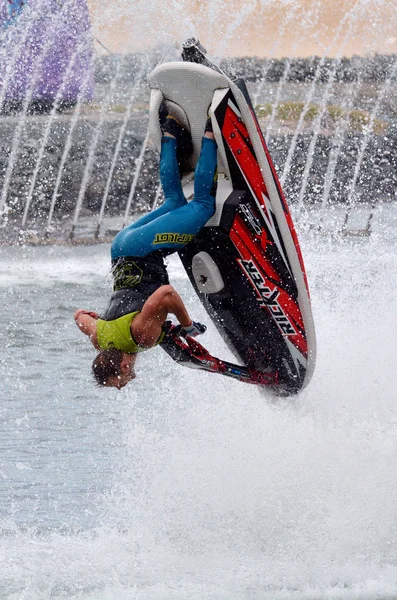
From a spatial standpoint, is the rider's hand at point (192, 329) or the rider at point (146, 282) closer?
the rider at point (146, 282)

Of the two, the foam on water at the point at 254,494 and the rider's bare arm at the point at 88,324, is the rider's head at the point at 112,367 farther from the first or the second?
the foam on water at the point at 254,494

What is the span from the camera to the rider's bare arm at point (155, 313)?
7.16 metres

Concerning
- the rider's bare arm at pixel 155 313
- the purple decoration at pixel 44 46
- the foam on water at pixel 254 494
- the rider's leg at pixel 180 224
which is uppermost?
the rider's leg at pixel 180 224

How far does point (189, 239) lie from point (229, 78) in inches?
44.8

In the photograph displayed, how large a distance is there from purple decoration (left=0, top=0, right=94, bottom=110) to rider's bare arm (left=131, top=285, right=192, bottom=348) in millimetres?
17410

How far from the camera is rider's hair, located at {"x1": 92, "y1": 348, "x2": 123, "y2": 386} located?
719 cm

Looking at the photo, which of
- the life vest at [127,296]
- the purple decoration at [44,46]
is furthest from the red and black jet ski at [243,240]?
the purple decoration at [44,46]

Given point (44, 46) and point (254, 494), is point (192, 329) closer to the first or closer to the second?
point (254, 494)

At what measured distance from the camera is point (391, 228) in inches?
798

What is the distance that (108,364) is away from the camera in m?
7.19

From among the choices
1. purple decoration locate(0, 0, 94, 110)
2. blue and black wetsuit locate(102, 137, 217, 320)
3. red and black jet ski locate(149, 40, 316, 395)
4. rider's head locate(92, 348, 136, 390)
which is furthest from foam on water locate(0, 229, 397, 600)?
purple decoration locate(0, 0, 94, 110)

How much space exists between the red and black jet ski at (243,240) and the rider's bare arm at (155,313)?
47 centimetres

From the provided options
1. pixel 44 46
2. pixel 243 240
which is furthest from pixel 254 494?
pixel 44 46

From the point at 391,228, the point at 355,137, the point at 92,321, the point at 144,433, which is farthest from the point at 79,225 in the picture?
the point at 92,321
